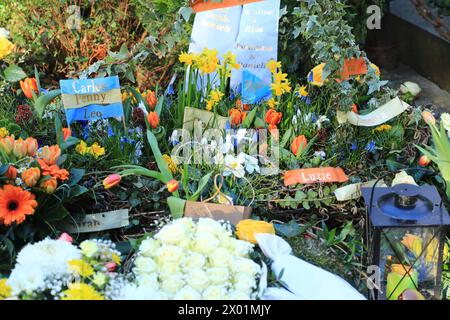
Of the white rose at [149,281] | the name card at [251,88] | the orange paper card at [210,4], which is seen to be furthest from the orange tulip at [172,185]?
the orange paper card at [210,4]

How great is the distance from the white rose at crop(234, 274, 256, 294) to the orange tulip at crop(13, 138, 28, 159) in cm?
89

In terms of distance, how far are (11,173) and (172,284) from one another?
2.25ft

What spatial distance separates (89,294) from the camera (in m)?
1.62

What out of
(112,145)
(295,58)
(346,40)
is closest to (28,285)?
(112,145)

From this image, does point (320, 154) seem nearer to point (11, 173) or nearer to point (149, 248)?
point (149, 248)

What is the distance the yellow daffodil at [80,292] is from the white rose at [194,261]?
0.24 metres

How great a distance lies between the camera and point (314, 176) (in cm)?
238

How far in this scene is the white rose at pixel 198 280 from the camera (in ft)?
5.45

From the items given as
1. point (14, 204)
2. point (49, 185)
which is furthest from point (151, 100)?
point (14, 204)

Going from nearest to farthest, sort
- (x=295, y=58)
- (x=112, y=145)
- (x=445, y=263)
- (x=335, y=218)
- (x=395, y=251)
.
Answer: (x=395, y=251) < (x=445, y=263) < (x=335, y=218) < (x=112, y=145) < (x=295, y=58)

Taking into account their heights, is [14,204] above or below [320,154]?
above

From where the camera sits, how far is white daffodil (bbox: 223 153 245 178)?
2342 millimetres
